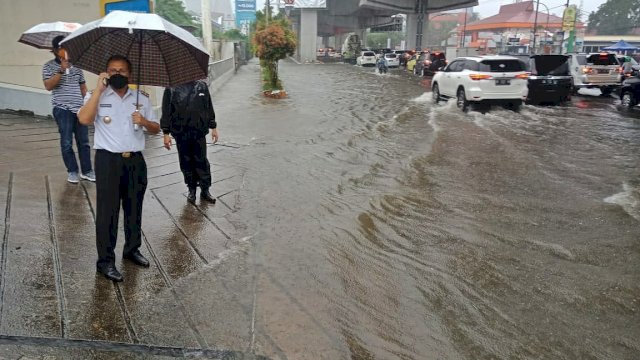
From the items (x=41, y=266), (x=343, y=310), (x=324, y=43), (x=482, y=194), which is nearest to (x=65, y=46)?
(x=41, y=266)

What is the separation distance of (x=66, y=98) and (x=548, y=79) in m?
14.5

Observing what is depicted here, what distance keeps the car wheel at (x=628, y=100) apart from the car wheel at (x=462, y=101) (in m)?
5.35

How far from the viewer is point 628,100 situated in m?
16.2

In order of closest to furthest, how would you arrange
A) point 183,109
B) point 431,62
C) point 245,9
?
point 183,109 < point 431,62 < point 245,9

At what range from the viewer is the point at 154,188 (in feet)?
22.5

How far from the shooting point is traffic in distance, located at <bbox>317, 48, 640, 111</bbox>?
14.8 meters

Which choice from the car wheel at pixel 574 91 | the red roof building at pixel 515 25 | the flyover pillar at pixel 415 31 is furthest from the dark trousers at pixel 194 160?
the red roof building at pixel 515 25

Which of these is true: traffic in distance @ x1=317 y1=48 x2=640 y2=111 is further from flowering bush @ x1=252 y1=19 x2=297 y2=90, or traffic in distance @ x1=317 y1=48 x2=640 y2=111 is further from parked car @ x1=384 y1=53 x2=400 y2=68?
parked car @ x1=384 y1=53 x2=400 y2=68

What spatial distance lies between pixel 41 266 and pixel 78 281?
0.44 meters

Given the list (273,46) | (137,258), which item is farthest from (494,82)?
(137,258)

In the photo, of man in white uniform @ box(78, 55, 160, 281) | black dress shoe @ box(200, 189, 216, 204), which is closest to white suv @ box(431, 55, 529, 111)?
black dress shoe @ box(200, 189, 216, 204)

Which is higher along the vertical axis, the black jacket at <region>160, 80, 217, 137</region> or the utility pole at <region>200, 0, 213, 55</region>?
the utility pole at <region>200, 0, 213, 55</region>

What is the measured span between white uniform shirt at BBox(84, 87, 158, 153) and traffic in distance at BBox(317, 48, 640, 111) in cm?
1251

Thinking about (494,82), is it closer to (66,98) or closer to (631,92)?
(631,92)
